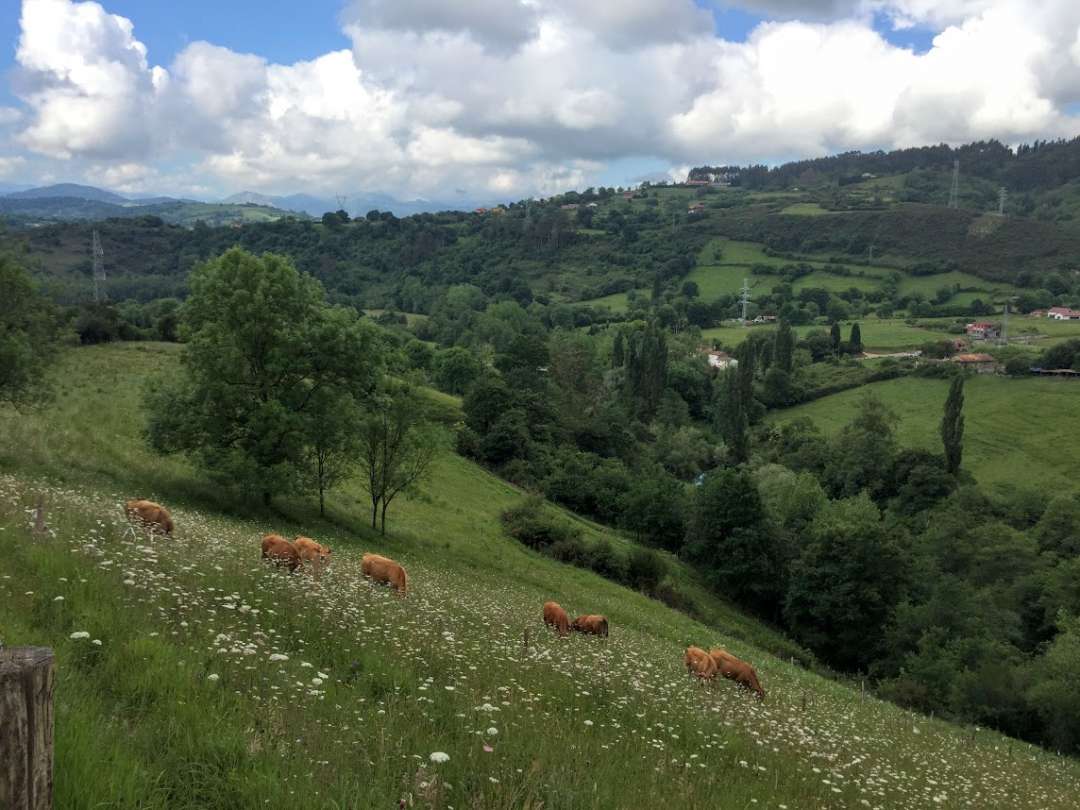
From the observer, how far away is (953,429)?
→ 101 m

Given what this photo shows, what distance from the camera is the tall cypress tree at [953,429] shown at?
99.7 meters

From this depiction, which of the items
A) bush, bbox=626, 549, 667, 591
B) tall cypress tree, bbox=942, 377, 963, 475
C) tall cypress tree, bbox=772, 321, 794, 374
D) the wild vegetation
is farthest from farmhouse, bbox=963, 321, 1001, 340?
bush, bbox=626, 549, 667, 591

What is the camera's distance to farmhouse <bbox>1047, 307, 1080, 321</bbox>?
186250 mm

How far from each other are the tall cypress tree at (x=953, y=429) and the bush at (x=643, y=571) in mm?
69445

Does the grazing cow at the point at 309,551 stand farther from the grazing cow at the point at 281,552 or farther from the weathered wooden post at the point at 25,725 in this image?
the weathered wooden post at the point at 25,725

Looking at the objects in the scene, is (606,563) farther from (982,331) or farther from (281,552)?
(982,331)

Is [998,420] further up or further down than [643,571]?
further up

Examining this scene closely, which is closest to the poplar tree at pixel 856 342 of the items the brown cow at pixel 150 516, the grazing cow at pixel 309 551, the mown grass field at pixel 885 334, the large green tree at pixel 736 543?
the mown grass field at pixel 885 334

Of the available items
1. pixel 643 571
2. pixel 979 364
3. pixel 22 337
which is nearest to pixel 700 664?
pixel 22 337

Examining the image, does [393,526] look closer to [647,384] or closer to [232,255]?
[232,255]

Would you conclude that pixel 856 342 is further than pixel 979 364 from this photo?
Yes

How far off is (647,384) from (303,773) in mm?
131748

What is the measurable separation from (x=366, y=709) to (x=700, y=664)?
11436mm

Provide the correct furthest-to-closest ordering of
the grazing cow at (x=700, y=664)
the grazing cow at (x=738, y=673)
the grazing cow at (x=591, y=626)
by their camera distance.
Result: the grazing cow at (x=591, y=626)
the grazing cow at (x=738, y=673)
the grazing cow at (x=700, y=664)
